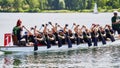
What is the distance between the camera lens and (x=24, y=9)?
513 ft

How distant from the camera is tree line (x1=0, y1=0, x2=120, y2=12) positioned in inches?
5901

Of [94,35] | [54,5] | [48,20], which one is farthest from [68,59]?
[54,5]

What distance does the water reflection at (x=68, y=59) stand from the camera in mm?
30266

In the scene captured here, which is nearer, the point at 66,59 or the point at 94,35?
the point at 66,59

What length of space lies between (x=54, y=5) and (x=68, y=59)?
120878 mm

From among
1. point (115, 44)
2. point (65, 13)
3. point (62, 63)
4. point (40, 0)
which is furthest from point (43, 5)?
point (62, 63)

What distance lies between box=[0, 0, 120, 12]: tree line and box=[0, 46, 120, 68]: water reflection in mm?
111594

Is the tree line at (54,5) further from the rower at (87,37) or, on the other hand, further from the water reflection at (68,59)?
the water reflection at (68,59)

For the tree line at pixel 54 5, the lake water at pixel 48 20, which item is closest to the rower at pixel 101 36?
the lake water at pixel 48 20

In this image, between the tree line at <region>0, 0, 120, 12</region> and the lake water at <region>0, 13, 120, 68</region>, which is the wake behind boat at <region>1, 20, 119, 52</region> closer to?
the lake water at <region>0, 13, 120, 68</region>

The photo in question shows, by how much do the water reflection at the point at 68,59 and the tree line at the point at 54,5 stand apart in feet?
366

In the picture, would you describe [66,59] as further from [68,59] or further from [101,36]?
[101,36]

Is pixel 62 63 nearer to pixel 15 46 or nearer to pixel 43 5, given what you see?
pixel 15 46

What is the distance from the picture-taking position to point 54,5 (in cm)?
15350
